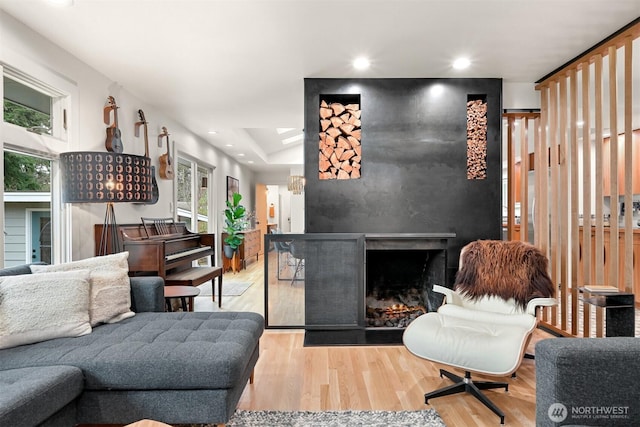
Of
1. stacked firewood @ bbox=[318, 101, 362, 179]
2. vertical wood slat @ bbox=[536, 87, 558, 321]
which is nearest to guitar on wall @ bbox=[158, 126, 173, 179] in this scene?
stacked firewood @ bbox=[318, 101, 362, 179]

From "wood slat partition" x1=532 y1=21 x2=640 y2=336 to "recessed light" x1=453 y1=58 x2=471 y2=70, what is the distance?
0.86m

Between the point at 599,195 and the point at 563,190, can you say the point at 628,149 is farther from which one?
the point at 563,190

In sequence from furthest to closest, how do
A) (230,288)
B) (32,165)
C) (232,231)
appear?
(232,231) → (230,288) → (32,165)

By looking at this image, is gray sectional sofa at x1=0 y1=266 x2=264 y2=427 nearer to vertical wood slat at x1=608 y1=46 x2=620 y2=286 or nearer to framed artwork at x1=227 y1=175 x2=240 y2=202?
vertical wood slat at x1=608 y1=46 x2=620 y2=286

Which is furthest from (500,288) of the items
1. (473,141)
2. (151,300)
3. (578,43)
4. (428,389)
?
(151,300)

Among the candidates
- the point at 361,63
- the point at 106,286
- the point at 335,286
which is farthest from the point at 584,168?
the point at 106,286

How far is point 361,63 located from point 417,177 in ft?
3.77

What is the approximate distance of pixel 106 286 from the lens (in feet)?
7.64

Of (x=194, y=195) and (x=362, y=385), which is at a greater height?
(x=194, y=195)

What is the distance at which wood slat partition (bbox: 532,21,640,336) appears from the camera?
105 inches

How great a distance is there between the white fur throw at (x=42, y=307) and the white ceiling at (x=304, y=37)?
1678mm

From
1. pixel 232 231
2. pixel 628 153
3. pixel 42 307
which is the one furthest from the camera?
pixel 232 231

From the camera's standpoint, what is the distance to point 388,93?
3576 millimetres

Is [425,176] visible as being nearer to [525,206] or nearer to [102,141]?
[525,206]
